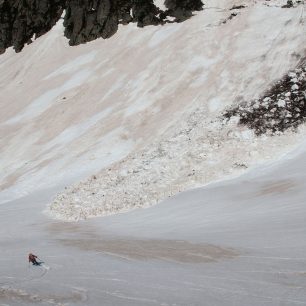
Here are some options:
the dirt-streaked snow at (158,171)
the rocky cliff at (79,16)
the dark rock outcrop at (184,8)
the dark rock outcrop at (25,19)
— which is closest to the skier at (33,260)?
the dirt-streaked snow at (158,171)

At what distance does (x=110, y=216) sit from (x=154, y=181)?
11.0ft

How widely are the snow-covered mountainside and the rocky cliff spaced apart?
66.6 inches

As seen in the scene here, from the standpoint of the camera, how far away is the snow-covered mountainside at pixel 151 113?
25219mm

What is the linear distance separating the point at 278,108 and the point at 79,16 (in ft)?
120

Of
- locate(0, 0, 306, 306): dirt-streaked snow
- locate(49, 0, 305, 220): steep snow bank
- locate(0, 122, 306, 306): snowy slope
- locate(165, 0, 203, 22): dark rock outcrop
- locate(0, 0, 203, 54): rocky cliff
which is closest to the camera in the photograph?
locate(0, 122, 306, 306): snowy slope

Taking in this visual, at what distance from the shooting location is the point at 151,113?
33.8m

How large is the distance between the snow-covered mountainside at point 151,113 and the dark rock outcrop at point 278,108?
0.53 meters

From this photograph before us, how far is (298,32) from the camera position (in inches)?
1278

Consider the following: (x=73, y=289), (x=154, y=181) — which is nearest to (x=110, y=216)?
(x=154, y=181)

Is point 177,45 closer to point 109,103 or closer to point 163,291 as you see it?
point 109,103

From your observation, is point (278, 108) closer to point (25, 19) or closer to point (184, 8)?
point (184, 8)

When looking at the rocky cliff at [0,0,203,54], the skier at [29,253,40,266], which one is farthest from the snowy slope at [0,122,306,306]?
the rocky cliff at [0,0,203,54]

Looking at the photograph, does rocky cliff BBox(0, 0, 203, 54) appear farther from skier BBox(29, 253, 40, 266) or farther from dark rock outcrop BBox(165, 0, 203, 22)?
skier BBox(29, 253, 40, 266)

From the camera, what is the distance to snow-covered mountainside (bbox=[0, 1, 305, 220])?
2522 cm
